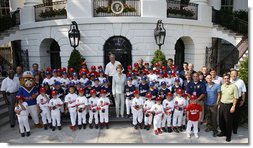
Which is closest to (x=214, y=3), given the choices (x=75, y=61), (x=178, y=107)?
(x=75, y=61)

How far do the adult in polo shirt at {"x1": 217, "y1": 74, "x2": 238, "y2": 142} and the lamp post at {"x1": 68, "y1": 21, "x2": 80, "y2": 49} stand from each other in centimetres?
756

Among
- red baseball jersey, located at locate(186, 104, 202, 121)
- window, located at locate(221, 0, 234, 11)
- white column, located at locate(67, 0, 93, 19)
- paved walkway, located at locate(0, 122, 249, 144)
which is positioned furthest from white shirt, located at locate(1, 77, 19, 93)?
window, located at locate(221, 0, 234, 11)

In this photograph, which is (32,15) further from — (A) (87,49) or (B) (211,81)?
(B) (211,81)

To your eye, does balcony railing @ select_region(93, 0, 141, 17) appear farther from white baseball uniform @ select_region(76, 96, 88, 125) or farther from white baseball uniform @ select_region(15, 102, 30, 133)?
white baseball uniform @ select_region(15, 102, 30, 133)

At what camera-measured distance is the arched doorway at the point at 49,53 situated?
45.1 feet

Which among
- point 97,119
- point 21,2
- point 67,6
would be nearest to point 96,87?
point 97,119

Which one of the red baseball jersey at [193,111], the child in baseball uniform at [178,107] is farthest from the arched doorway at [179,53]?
the red baseball jersey at [193,111]

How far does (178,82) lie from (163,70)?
1.11 metres

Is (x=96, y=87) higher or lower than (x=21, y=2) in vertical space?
lower

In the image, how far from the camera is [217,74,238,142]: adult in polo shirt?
6.21 metres

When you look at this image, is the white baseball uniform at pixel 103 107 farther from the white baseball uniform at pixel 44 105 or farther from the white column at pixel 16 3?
the white column at pixel 16 3

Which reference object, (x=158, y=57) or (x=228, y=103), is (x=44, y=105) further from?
(x=158, y=57)

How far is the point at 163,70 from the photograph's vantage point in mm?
8453

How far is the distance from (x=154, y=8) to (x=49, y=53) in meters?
7.15
